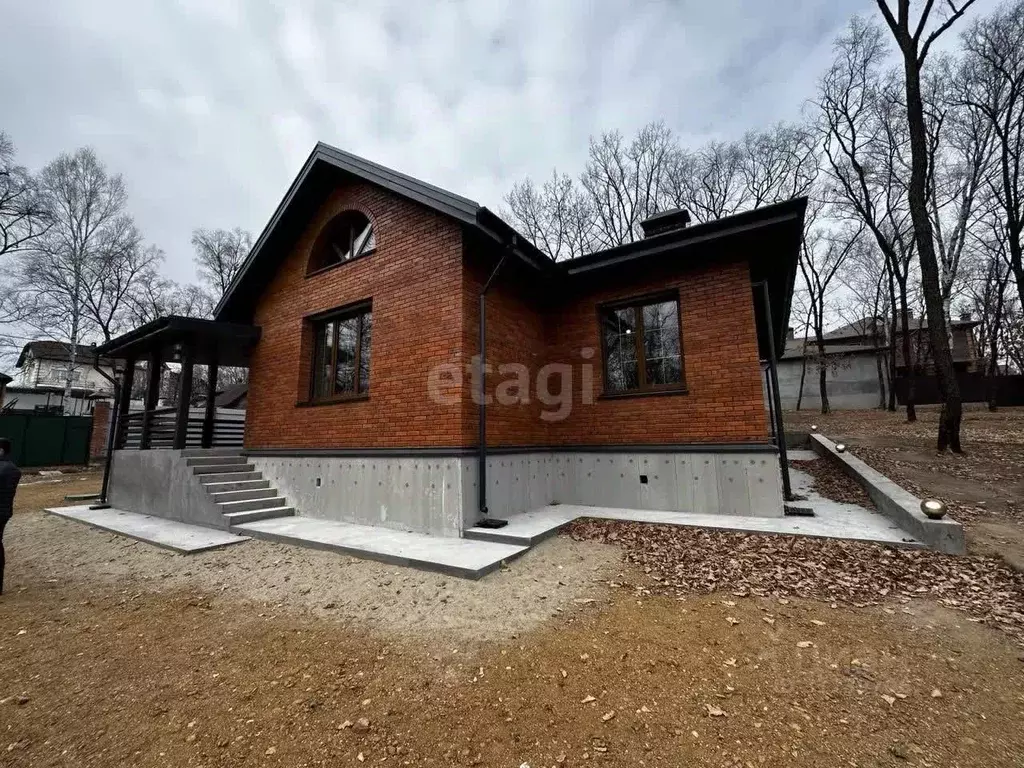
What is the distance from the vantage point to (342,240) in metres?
8.73

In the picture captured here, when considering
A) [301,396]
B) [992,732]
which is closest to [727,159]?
[301,396]

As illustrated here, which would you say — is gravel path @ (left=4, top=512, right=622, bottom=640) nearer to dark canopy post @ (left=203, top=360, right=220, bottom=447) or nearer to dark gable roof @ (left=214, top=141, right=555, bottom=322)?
dark canopy post @ (left=203, top=360, right=220, bottom=447)

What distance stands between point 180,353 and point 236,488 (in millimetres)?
3236

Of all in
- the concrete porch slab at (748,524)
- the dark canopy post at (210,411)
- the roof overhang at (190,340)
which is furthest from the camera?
the dark canopy post at (210,411)

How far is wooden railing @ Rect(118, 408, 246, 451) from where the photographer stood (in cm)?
859

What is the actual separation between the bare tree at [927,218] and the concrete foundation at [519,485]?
269 inches

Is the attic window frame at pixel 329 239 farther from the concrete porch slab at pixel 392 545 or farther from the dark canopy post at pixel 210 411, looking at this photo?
the concrete porch slab at pixel 392 545

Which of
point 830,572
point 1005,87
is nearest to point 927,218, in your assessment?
point 1005,87

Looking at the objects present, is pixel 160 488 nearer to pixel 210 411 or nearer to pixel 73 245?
pixel 210 411

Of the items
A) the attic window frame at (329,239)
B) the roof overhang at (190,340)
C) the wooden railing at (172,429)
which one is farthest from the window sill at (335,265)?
the wooden railing at (172,429)

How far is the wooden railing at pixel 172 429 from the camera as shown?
8594 mm

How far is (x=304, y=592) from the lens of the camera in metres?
4.12

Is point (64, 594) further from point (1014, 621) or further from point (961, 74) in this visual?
point (961, 74)

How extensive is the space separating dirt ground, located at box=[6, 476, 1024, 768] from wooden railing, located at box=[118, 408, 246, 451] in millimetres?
4990
